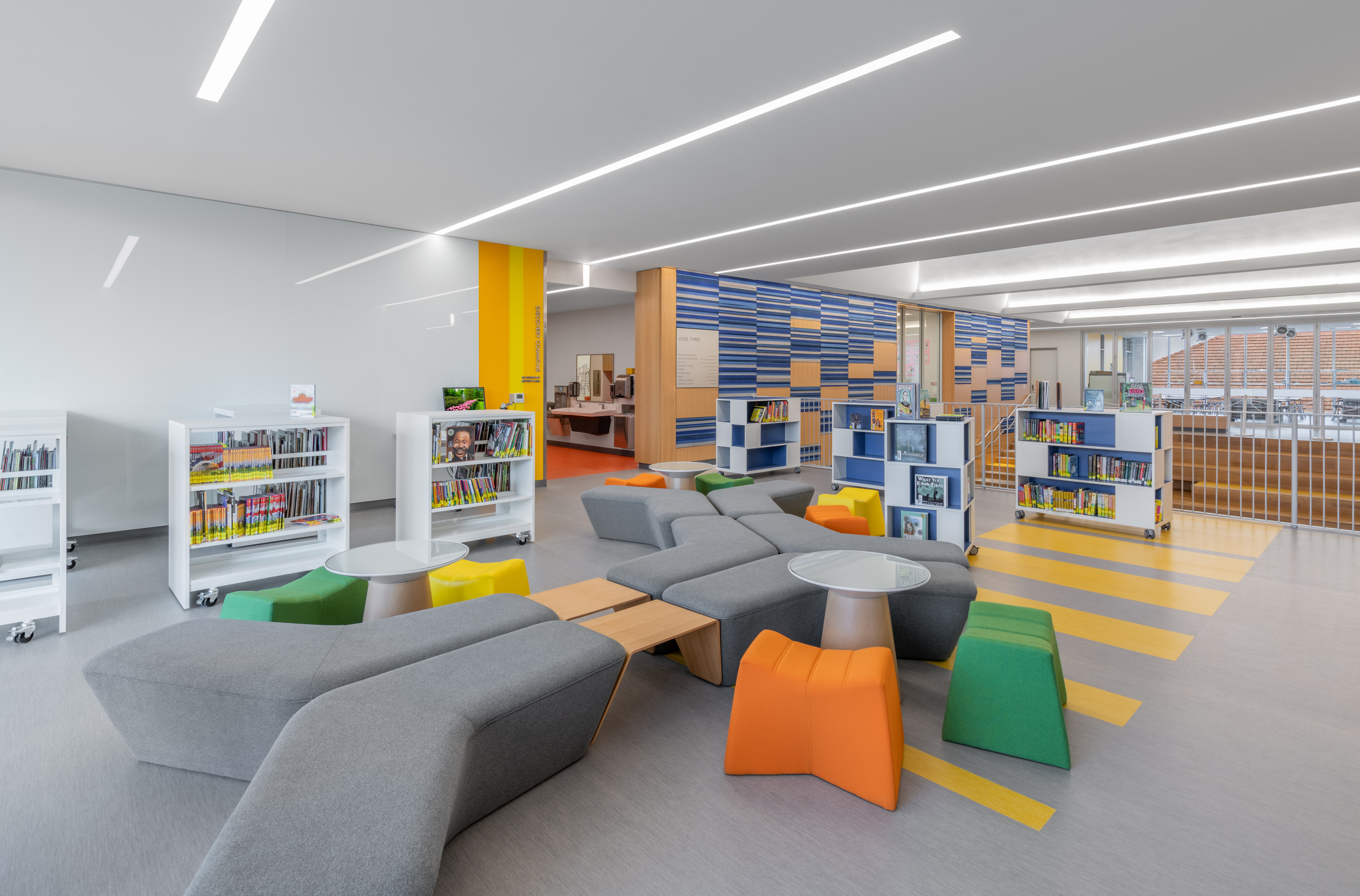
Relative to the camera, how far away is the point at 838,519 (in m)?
5.67

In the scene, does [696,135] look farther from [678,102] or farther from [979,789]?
[979,789]

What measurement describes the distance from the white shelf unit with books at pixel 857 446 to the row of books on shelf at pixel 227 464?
6.71 m

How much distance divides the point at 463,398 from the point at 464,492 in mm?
2414

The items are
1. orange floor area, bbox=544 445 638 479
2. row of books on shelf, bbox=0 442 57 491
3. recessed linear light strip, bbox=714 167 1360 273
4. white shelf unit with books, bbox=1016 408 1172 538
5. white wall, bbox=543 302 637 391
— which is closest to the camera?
row of books on shelf, bbox=0 442 57 491

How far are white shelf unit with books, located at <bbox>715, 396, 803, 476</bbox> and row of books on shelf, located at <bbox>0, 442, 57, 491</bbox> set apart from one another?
304 inches

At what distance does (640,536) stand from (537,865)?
13.6 feet

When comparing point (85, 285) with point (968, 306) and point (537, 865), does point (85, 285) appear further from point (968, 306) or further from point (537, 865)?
point (968, 306)

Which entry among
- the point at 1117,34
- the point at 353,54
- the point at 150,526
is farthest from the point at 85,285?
the point at 1117,34

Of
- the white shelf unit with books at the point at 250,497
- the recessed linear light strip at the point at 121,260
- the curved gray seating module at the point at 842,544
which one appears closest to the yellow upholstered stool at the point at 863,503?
the curved gray seating module at the point at 842,544

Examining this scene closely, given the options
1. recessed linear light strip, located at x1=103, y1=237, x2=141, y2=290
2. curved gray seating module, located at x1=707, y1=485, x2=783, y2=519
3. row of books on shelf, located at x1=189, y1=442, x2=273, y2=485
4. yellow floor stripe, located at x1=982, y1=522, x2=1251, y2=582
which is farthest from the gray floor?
recessed linear light strip, located at x1=103, y1=237, x2=141, y2=290

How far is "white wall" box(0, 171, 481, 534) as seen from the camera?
586cm

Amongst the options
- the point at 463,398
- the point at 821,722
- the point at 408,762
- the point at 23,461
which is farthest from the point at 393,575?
the point at 463,398

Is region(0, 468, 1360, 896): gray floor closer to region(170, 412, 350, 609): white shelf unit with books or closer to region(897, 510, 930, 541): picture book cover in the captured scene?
region(170, 412, 350, 609): white shelf unit with books

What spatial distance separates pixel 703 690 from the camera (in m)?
3.48
